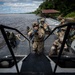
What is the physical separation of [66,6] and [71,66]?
212 feet

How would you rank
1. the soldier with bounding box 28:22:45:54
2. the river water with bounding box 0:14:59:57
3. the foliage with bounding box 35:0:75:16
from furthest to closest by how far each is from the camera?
the foliage with bounding box 35:0:75:16 → the river water with bounding box 0:14:59:57 → the soldier with bounding box 28:22:45:54

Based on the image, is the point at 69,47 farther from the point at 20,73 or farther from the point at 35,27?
the point at 20,73

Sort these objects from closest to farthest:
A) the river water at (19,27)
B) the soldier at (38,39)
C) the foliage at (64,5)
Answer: the soldier at (38,39), the river water at (19,27), the foliage at (64,5)

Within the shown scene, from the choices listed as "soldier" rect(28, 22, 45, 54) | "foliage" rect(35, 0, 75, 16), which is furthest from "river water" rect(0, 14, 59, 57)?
"foliage" rect(35, 0, 75, 16)

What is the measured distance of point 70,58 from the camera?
21.7 feet

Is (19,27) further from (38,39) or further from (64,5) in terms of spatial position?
(38,39)

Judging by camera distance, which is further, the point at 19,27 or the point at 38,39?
the point at 19,27

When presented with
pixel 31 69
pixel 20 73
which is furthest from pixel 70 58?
pixel 20 73

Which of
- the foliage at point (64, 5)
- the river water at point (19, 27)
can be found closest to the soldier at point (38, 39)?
the river water at point (19, 27)

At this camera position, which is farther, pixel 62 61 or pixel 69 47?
pixel 69 47

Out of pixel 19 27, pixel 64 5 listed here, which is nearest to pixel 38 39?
pixel 19 27

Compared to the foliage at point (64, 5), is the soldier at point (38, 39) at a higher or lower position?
higher

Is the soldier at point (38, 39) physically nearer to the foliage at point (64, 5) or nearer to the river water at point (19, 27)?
the river water at point (19, 27)

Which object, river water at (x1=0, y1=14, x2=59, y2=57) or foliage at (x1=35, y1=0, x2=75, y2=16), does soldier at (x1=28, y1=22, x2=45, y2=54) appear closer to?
river water at (x1=0, y1=14, x2=59, y2=57)
